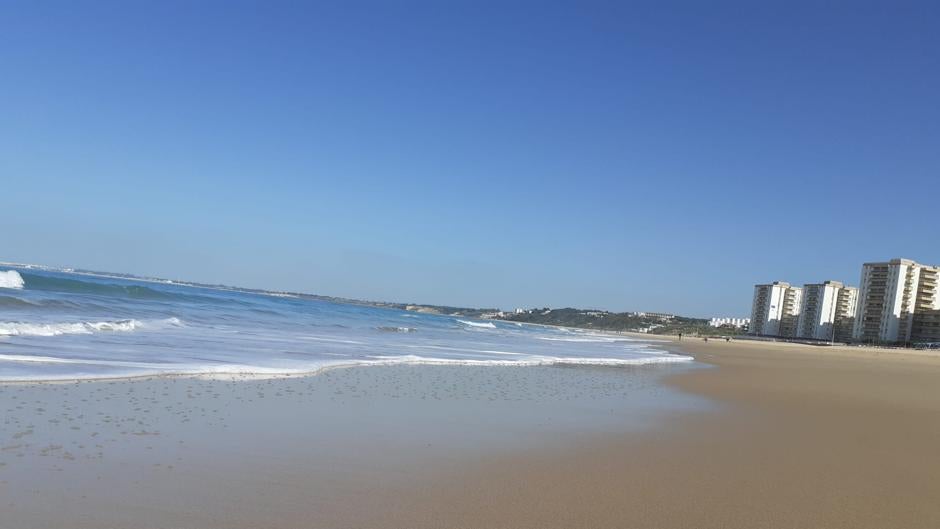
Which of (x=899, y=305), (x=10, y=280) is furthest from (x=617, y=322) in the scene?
(x=10, y=280)

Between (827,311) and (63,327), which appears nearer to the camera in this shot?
(63,327)

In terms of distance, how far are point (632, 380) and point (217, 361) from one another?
999 centimetres

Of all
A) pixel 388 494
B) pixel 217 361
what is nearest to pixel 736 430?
pixel 388 494

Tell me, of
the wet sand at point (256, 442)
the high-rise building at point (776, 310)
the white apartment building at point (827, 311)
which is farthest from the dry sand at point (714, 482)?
the high-rise building at point (776, 310)

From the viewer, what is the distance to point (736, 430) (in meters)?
9.20

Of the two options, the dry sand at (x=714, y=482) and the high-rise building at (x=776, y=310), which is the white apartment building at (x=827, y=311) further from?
the dry sand at (x=714, y=482)

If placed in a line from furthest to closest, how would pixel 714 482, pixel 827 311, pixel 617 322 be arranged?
1. pixel 617 322
2. pixel 827 311
3. pixel 714 482

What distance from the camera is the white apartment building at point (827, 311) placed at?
112 meters

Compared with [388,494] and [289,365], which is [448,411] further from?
[289,365]

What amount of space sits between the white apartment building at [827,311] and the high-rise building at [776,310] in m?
4.69

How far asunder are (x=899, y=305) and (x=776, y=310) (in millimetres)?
31613

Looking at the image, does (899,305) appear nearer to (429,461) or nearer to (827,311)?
(827,311)

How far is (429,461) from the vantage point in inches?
246

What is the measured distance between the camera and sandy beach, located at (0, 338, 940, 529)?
460 cm
